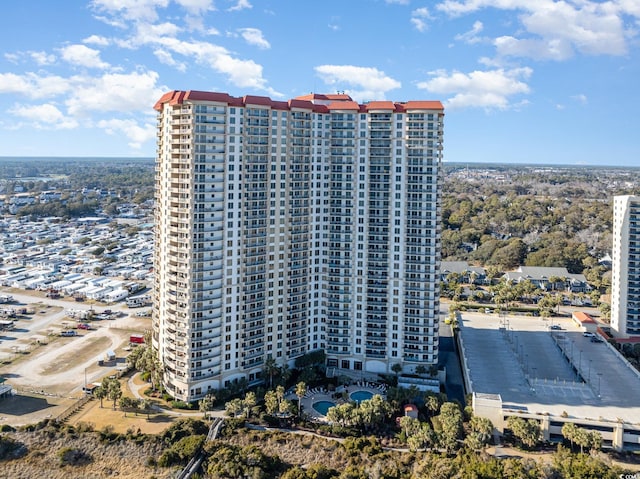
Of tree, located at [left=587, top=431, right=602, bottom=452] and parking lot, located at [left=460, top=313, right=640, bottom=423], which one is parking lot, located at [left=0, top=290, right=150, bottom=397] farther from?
tree, located at [left=587, top=431, right=602, bottom=452]

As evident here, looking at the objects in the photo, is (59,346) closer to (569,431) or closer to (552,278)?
(569,431)

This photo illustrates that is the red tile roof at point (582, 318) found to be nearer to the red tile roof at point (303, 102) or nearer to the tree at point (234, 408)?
the red tile roof at point (303, 102)

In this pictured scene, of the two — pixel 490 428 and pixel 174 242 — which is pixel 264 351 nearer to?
pixel 174 242

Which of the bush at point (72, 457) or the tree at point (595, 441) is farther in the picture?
the tree at point (595, 441)

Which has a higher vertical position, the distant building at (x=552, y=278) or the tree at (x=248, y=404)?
the distant building at (x=552, y=278)

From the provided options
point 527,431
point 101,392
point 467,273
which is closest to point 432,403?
point 527,431

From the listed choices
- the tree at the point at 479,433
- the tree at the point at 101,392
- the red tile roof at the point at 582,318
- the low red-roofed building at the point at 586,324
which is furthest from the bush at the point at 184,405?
the red tile roof at the point at 582,318
